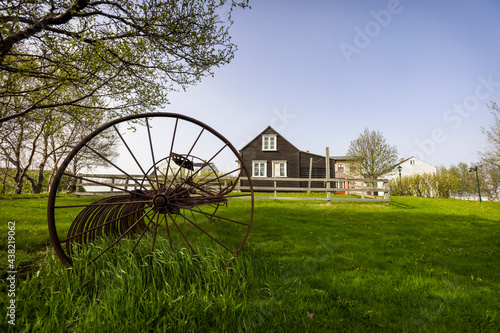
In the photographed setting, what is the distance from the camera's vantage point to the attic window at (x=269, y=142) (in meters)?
25.2

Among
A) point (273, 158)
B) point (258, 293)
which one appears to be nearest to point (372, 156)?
point (273, 158)

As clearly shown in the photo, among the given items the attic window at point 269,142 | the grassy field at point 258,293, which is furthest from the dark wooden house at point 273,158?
the grassy field at point 258,293

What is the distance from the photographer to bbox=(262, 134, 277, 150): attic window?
25234 mm

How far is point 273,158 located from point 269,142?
1.89 meters

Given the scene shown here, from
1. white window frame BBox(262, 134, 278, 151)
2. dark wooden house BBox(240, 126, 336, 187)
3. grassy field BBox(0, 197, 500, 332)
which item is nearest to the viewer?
grassy field BBox(0, 197, 500, 332)

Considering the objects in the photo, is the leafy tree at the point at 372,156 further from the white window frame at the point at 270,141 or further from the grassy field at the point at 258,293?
the grassy field at the point at 258,293

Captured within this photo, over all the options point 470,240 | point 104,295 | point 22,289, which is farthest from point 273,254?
point 470,240

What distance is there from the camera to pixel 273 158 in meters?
25.0

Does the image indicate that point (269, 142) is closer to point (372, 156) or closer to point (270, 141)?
point (270, 141)

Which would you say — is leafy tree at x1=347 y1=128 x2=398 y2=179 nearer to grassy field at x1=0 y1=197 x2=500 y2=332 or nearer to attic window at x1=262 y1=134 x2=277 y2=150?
attic window at x1=262 y1=134 x2=277 y2=150

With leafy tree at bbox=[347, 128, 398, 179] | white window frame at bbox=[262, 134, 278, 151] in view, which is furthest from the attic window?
leafy tree at bbox=[347, 128, 398, 179]

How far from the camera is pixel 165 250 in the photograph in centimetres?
302

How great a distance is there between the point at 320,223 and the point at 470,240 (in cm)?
367

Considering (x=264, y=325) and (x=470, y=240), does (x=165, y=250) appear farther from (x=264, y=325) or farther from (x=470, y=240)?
(x=470, y=240)
